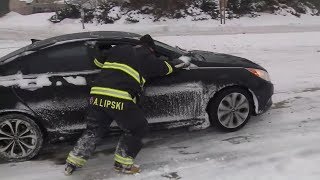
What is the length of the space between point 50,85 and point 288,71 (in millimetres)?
5760

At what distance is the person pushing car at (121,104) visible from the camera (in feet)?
16.9

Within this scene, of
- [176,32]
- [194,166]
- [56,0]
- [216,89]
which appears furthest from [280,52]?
[56,0]

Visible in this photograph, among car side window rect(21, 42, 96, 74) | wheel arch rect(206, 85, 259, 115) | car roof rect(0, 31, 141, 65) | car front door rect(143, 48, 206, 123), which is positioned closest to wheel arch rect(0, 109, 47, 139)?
car side window rect(21, 42, 96, 74)

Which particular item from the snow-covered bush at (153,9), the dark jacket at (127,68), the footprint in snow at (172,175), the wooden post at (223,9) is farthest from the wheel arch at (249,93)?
the snow-covered bush at (153,9)

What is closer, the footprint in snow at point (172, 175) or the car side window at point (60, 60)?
the footprint in snow at point (172, 175)

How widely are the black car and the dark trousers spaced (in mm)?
539

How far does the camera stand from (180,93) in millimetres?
6074

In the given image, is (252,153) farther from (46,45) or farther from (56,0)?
(56,0)

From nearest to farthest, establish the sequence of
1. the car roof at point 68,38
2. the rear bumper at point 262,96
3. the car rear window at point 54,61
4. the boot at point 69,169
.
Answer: the boot at point 69,169 < the car rear window at point 54,61 < the car roof at point 68,38 < the rear bumper at point 262,96

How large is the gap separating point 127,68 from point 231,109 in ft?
5.93

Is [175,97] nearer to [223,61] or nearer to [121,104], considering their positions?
[223,61]

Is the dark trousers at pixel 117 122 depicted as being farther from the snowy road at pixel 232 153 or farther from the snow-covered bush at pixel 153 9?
the snow-covered bush at pixel 153 9

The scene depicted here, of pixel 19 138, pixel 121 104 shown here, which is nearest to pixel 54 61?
pixel 19 138

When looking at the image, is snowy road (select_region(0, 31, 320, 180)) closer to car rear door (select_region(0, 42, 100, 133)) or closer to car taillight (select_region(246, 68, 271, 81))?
car rear door (select_region(0, 42, 100, 133))
